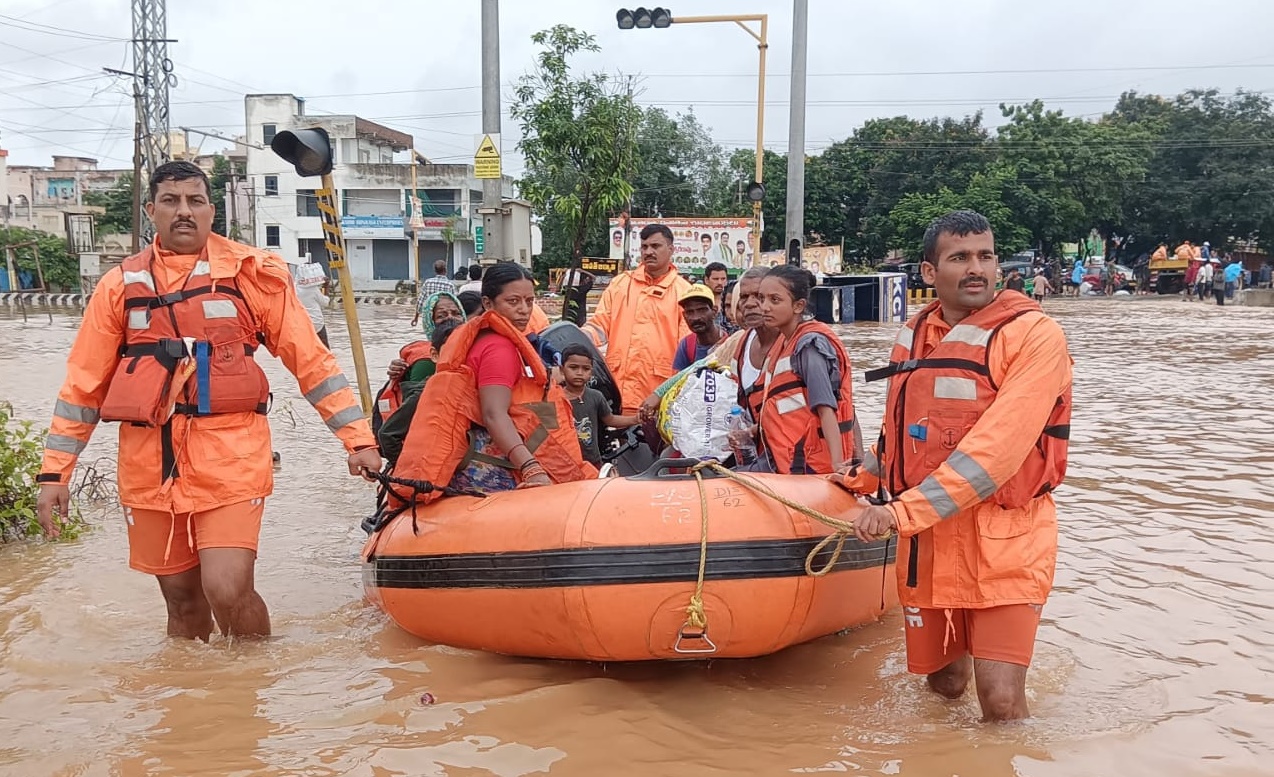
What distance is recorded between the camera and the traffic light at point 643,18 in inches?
522

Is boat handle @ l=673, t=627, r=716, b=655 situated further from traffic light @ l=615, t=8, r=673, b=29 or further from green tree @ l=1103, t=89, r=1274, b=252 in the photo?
green tree @ l=1103, t=89, r=1274, b=252

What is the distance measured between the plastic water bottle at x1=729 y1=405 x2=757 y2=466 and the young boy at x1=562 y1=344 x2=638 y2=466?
67cm

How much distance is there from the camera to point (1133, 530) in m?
5.95

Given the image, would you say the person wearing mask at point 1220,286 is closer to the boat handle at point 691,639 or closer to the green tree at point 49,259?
the boat handle at point 691,639

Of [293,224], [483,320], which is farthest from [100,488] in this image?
[293,224]

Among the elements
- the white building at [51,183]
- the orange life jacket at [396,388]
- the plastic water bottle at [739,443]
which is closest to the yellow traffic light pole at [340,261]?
the orange life jacket at [396,388]

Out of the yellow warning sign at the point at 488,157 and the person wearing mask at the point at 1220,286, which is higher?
the yellow warning sign at the point at 488,157

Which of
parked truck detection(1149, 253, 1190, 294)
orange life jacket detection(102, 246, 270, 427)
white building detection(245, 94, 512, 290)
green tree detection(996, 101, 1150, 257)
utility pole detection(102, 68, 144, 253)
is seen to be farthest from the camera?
white building detection(245, 94, 512, 290)

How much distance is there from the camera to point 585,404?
16.6ft

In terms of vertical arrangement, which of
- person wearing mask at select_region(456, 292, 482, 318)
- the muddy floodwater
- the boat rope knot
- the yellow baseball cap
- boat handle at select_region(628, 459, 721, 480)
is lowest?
the muddy floodwater

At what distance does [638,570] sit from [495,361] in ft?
3.21

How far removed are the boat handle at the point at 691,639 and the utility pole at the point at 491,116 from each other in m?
5.11

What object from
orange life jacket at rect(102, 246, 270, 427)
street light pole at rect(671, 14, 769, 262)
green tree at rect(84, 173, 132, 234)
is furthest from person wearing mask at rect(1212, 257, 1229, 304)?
green tree at rect(84, 173, 132, 234)

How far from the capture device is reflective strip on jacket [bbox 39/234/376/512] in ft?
12.1
